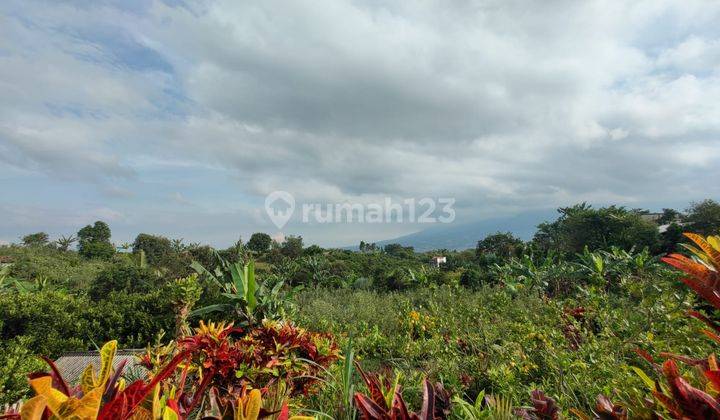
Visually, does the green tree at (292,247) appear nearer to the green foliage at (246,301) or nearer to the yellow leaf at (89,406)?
the green foliage at (246,301)

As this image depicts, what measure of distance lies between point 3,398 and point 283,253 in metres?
33.4

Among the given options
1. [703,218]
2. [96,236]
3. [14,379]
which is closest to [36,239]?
[96,236]

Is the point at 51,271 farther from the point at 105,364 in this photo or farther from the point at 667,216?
the point at 667,216

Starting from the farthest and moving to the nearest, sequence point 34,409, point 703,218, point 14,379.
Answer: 1. point 703,218
2. point 14,379
3. point 34,409

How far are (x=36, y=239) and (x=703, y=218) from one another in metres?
56.9

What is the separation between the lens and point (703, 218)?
29.6m

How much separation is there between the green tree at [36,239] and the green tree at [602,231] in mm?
41908

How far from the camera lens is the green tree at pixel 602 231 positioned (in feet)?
92.0

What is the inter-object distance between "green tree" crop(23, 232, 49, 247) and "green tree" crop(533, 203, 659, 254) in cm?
4191

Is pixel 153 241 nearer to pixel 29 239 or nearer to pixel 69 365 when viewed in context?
pixel 29 239

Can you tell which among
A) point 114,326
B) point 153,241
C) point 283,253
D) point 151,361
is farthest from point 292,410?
point 153,241

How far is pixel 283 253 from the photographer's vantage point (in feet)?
121

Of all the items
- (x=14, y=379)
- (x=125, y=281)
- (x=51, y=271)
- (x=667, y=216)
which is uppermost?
(x=667, y=216)

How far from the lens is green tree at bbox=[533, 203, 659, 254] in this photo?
28031 millimetres
